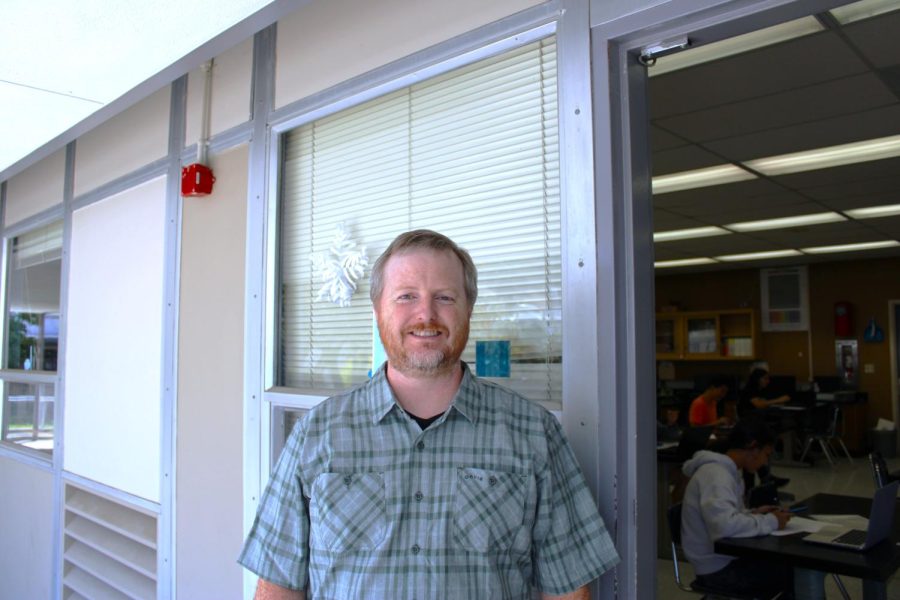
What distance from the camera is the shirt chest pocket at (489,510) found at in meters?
1.57

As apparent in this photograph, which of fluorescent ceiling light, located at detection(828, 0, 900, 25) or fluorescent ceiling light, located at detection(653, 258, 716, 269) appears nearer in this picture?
fluorescent ceiling light, located at detection(828, 0, 900, 25)

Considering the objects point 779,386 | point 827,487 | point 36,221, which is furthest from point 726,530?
point 779,386

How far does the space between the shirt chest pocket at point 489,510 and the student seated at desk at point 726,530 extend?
2.02m

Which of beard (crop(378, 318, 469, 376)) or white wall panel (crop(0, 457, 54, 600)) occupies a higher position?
beard (crop(378, 318, 469, 376))

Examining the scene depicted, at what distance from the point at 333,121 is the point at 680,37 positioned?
1.38 meters

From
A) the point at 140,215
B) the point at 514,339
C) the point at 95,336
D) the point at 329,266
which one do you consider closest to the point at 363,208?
the point at 329,266

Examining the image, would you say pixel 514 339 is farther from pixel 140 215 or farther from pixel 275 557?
pixel 140 215

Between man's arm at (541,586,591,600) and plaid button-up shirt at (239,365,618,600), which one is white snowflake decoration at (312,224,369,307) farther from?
man's arm at (541,586,591,600)

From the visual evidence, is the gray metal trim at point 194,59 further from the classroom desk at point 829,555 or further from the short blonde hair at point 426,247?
the classroom desk at point 829,555

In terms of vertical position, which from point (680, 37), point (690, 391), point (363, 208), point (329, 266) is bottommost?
point (690, 391)

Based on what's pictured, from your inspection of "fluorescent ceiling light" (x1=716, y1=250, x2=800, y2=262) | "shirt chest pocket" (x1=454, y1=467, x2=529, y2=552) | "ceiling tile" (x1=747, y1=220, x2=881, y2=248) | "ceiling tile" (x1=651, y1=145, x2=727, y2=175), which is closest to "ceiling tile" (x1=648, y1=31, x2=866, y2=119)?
"ceiling tile" (x1=651, y1=145, x2=727, y2=175)

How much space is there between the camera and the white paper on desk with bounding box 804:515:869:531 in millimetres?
3312

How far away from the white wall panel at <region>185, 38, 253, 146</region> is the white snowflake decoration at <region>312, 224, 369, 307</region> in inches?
30.4

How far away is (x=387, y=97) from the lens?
2510 millimetres
